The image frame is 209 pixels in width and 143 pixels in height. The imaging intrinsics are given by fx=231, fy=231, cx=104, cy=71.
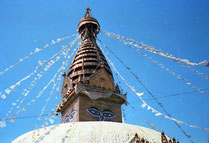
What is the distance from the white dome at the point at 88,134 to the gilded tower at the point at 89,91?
17.3 ft

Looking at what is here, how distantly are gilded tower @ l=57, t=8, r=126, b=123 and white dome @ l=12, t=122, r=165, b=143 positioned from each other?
5.28m

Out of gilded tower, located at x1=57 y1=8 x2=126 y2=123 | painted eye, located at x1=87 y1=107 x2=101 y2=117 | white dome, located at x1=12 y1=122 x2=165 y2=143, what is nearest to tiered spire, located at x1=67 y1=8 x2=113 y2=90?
gilded tower, located at x1=57 y1=8 x2=126 y2=123

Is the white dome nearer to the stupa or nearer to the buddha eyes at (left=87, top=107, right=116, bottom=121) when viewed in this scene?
the stupa

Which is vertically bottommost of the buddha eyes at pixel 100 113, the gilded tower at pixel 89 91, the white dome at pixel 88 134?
the white dome at pixel 88 134

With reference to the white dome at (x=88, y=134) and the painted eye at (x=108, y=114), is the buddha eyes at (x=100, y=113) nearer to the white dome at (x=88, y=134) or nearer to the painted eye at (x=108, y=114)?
the painted eye at (x=108, y=114)

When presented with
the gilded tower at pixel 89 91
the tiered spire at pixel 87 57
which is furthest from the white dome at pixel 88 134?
the tiered spire at pixel 87 57

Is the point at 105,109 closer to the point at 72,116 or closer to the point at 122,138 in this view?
the point at 72,116

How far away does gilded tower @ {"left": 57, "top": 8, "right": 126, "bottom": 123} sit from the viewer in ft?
45.3

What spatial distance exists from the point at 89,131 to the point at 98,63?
30.9 feet

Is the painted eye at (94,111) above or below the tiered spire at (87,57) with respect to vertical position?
below

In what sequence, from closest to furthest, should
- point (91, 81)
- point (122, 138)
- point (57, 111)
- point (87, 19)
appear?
1. point (122, 138)
2. point (91, 81)
3. point (57, 111)
4. point (87, 19)

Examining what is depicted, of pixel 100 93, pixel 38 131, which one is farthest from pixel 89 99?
pixel 38 131

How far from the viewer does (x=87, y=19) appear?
18406 millimetres

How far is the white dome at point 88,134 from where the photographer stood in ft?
23.0
